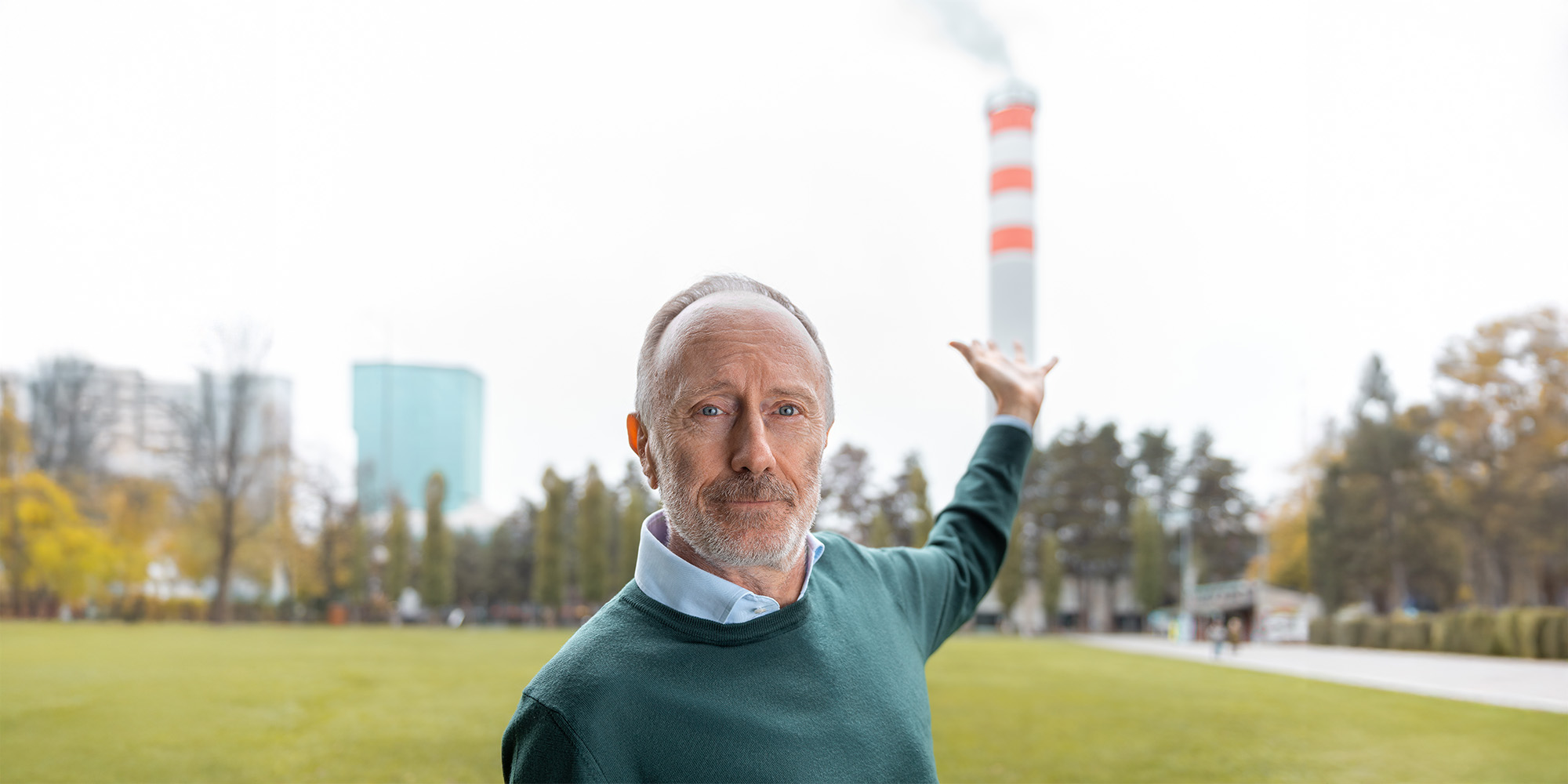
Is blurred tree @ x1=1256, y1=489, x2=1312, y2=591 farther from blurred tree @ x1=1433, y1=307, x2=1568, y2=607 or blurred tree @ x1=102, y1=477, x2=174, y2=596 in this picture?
blurred tree @ x1=102, y1=477, x2=174, y2=596

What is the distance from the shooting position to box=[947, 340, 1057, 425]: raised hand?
6.19 feet

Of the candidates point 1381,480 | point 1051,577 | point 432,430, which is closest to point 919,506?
point 1051,577

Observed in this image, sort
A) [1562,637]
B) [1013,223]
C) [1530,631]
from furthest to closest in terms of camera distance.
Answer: [1013,223] → [1530,631] → [1562,637]

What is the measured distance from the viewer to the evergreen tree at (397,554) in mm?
41188

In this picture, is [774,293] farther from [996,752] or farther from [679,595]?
[996,752]

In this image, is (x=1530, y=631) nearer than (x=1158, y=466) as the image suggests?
Yes

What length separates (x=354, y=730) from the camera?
32.7ft

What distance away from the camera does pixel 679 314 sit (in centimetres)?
131

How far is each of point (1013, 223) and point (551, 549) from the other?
75.0 ft

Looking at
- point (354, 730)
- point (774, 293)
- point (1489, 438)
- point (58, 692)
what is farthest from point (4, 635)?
point (1489, 438)

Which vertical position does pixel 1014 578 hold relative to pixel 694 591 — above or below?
below

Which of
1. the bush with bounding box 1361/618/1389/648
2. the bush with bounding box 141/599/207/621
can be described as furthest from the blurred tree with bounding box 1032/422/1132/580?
the bush with bounding box 141/599/207/621

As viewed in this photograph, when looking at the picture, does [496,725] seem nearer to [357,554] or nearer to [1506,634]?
[1506,634]

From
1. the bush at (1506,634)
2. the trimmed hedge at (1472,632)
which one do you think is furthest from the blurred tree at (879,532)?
the bush at (1506,634)
